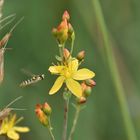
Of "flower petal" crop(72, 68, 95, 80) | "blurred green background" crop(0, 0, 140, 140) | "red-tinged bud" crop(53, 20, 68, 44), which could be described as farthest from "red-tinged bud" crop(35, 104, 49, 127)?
"blurred green background" crop(0, 0, 140, 140)

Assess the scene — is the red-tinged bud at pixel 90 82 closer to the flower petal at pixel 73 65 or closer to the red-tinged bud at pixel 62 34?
the flower petal at pixel 73 65

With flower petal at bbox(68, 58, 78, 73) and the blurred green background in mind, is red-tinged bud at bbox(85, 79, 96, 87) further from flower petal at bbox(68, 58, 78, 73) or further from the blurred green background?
the blurred green background

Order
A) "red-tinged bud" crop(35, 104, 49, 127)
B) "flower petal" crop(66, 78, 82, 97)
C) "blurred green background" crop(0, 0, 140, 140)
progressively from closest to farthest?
"flower petal" crop(66, 78, 82, 97), "red-tinged bud" crop(35, 104, 49, 127), "blurred green background" crop(0, 0, 140, 140)

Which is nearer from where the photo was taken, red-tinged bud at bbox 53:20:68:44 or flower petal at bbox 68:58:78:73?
red-tinged bud at bbox 53:20:68:44

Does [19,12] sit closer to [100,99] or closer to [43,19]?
[43,19]

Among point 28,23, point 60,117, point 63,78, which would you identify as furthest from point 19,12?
point 63,78

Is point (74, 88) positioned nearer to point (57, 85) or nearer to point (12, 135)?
point (57, 85)

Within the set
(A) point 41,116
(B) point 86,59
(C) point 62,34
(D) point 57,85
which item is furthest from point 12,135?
(B) point 86,59
